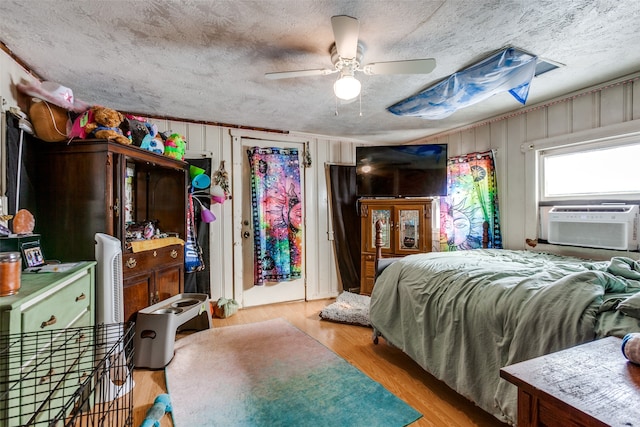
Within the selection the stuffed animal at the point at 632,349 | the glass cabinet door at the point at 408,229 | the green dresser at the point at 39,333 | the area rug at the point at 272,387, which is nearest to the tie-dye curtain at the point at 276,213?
the area rug at the point at 272,387

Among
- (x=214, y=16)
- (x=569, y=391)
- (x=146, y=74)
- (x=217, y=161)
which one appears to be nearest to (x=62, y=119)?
(x=146, y=74)

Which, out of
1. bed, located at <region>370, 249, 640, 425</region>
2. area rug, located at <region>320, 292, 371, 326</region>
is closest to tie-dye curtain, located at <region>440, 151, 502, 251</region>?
bed, located at <region>370, 249, 640, 425</region>

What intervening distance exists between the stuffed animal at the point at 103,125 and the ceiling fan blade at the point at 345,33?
163cm

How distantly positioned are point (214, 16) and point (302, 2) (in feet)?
1.61

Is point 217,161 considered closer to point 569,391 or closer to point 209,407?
point 209,407

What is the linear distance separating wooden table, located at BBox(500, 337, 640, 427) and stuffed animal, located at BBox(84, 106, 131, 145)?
254 centimetres

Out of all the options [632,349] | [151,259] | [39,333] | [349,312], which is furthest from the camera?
[349,312]

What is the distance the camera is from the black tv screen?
3764 mm

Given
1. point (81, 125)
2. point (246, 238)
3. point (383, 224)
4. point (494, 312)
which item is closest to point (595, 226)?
point (494, 312)

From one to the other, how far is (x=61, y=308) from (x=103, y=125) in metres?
1.27

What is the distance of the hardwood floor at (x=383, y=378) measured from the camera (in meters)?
1.75

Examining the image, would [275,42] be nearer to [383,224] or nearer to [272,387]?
[272,387]

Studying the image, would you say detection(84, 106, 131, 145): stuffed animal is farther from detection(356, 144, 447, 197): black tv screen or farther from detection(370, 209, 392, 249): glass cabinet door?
detection(370, 209, 392, 249): glass cabinet door

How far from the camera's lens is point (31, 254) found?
165cm
